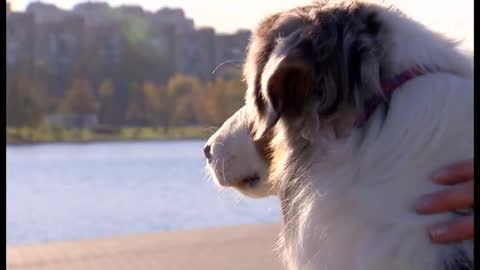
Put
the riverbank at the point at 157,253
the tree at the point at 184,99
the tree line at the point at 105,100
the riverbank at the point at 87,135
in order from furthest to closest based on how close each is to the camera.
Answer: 1. the riverbank at the point at 87,135
2. the tree line at the point at 105,100
3. the tree at the point at 184,99
4. the riverbank at the point at 157,253

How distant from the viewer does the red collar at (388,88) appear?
5.54 ft

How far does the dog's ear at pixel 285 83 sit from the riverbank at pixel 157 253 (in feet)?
9.91

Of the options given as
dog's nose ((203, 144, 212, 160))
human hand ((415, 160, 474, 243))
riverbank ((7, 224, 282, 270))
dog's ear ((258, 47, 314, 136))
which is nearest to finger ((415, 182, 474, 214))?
human hand ((415, 160, 474, 243))

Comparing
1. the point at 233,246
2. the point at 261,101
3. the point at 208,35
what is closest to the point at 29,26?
the point at 208,35

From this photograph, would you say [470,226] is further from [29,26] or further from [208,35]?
[29,26]

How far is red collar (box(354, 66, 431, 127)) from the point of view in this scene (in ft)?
5.54

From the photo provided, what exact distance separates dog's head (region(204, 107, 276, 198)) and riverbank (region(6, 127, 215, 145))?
6223 mm

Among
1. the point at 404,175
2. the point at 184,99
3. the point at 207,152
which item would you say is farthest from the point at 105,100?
the point at 404,175

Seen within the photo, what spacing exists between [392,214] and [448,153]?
22 cm

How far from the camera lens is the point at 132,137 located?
8906 millimetres

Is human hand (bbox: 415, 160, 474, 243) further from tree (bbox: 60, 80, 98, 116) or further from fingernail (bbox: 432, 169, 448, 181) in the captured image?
tree (bbox: 60, 80, 98, 116)

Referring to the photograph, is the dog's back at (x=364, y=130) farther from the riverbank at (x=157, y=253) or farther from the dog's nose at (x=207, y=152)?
the riverbank at (x=157, y=253)

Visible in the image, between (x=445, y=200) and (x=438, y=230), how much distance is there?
3.1 inches

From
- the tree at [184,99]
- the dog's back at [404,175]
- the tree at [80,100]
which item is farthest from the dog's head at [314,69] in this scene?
the tree at [80,100]
